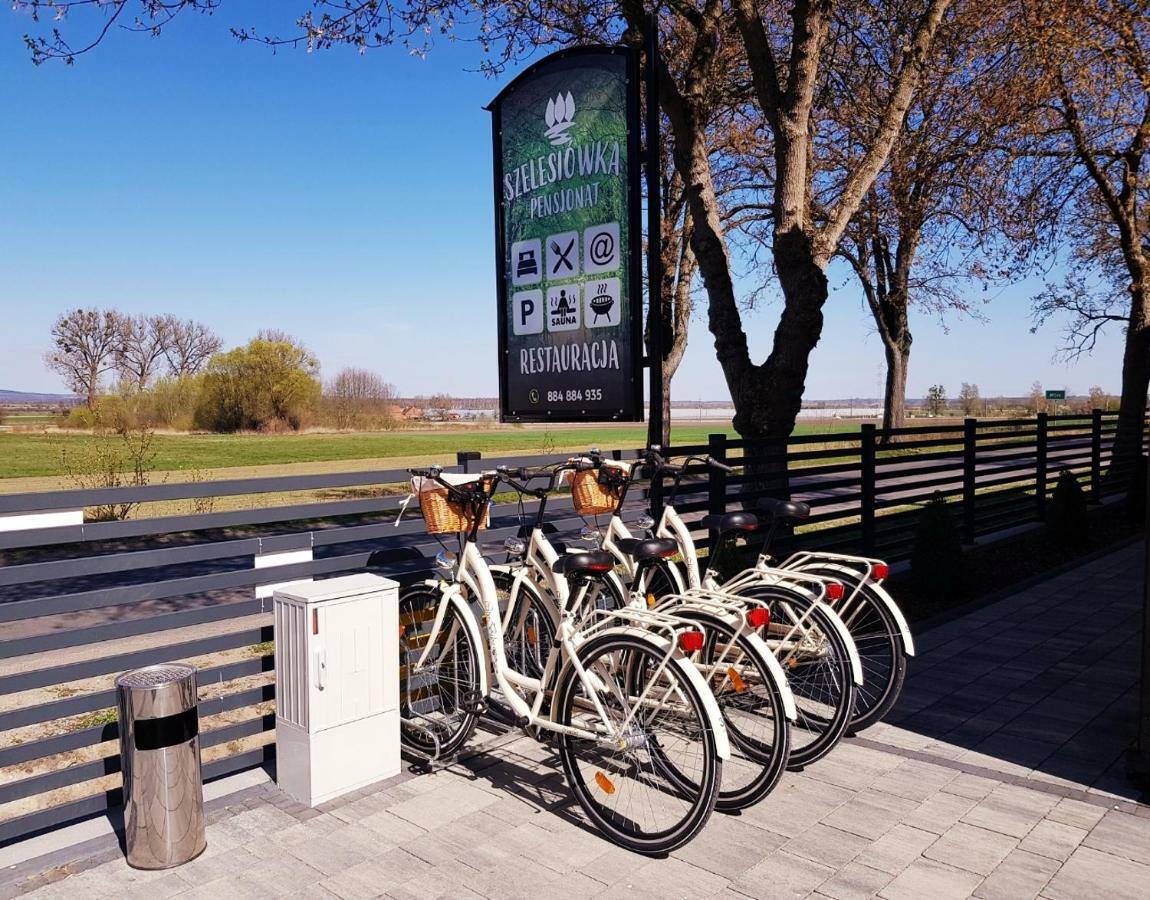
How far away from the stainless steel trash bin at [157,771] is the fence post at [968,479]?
1006cm

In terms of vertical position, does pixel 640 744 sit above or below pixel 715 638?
below

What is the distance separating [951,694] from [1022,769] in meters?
1.25

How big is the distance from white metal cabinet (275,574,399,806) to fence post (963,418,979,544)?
904 cm

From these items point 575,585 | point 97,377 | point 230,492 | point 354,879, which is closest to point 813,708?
point 575,585

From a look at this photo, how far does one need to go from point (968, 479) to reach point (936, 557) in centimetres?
318

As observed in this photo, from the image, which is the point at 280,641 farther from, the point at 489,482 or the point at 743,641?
the point at 743,641

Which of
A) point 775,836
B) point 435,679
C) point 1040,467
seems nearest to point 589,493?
point 435,679

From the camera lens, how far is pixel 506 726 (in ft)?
17.1

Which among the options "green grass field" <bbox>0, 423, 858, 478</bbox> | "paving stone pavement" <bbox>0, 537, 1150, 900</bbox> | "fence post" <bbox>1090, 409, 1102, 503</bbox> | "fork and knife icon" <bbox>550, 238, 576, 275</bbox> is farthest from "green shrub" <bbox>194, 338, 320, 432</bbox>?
"paving stone pavement" <bbox>0, 537, 1150, 900</bbox>

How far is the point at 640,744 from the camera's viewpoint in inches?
151

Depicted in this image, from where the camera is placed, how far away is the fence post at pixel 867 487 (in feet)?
30.3

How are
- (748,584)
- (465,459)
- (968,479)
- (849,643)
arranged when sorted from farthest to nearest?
(968,479) < (465,459) < (748,584) < (849,643)

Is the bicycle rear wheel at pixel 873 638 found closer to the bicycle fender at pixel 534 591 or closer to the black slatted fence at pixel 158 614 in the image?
the bicycle fender at pixel 534 591

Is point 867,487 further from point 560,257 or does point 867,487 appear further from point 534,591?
point 534,591
